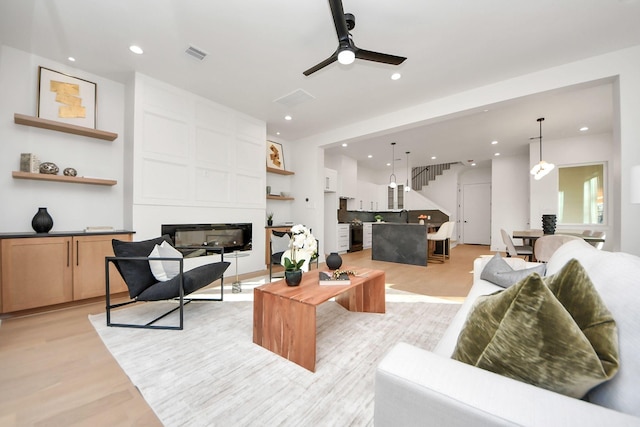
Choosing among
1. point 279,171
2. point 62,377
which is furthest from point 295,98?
point 62,377

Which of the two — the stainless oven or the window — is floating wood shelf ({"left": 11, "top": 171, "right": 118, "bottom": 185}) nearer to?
the stainless oven

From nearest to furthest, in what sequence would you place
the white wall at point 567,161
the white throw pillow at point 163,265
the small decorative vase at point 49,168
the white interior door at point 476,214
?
the white throw pillow at point 163,265 < the small decorative vase at point 49,168 < the white wall at point 567,161 < the white interior door at point 476,214

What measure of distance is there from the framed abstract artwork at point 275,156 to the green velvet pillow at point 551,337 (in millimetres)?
5172

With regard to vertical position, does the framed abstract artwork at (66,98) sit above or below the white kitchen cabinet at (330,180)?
above

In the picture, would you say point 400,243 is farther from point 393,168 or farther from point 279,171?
point 393,168

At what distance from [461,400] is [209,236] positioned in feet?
13.6

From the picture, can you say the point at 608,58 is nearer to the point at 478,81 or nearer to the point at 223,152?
the point at 478,81

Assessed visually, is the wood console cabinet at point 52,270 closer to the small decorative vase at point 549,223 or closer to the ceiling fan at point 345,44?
the ceiling fan at point 345,44

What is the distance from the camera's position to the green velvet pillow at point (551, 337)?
63 cm

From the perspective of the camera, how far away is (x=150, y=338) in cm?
213

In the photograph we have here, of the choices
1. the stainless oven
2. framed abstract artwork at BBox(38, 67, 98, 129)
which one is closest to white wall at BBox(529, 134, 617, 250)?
the stainless oven

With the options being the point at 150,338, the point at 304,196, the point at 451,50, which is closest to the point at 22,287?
the point at 150,338

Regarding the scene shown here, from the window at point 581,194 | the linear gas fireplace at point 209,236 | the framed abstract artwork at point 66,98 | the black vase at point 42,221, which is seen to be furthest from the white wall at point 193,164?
the window at point 581,194

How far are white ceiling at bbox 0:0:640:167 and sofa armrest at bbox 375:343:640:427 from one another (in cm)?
277
